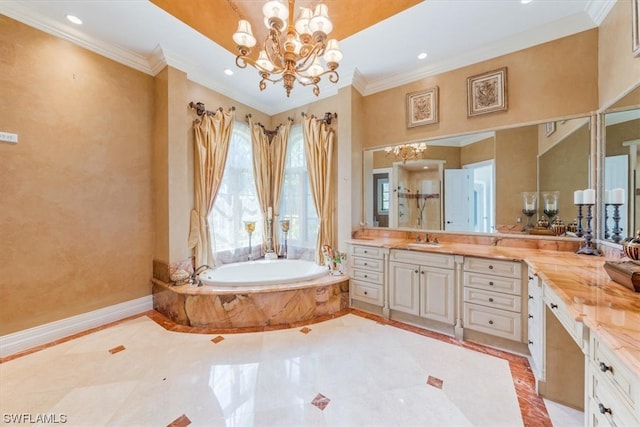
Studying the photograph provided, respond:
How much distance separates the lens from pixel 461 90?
2.83 meters

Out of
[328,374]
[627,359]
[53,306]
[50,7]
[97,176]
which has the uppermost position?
[50,7]

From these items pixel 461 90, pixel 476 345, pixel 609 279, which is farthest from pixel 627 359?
pixel 461 90

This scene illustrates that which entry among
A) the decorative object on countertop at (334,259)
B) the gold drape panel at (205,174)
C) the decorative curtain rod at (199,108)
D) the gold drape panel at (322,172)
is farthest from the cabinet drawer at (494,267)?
the decorative curtain rod at (199,108)

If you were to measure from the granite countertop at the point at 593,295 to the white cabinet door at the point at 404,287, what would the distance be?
56cm

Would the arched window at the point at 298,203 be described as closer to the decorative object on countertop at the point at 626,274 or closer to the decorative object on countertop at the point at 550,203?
the decorative object on countertop at the point at 550,203

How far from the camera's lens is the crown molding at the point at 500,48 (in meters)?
2.23

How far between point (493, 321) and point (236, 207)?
347 centimetres

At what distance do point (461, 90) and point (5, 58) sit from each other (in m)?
4.47

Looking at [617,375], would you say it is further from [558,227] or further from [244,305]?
[244,305]

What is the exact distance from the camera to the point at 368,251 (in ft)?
9.71

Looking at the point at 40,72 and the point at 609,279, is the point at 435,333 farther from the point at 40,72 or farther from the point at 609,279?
the point at 40,72

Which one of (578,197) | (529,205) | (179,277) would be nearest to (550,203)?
(529,205)

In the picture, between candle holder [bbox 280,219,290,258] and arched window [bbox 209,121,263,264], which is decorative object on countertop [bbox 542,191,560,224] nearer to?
candle holder [bbox 280,219,290,258]
